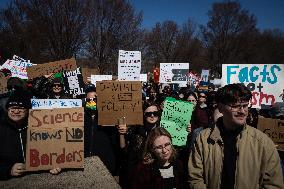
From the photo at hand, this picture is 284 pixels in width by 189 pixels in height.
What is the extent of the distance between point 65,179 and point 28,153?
449 millimetres

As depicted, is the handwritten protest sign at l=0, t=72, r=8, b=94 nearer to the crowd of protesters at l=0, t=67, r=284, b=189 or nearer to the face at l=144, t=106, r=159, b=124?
the crowd of protesters at l=0, t=67, r=284, b=189

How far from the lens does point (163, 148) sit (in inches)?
132

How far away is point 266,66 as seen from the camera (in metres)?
5.22

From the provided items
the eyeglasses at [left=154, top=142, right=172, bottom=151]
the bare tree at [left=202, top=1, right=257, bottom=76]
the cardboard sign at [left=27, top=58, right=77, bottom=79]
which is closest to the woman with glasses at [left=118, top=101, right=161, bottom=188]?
the eyeglasses at [left=154, top=142, right=172, bottom=151]

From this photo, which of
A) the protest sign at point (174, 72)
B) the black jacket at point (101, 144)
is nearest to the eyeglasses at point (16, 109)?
the black jacket at point (101, 144)

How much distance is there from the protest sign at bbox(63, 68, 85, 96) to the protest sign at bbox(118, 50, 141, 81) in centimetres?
113

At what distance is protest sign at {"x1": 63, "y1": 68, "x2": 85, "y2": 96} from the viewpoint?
7281 mm

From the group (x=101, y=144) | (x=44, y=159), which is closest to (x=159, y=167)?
(x=44, y=159)

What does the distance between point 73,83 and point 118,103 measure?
111 inches

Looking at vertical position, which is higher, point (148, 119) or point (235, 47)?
point (235, 47)

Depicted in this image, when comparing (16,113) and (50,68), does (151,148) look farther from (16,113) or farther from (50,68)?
(50,68)

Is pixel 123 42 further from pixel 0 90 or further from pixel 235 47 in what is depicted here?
pixel 235 47

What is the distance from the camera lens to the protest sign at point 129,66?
6.85 metres

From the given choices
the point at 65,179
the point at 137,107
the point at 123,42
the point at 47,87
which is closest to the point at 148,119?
the point at 137,107
